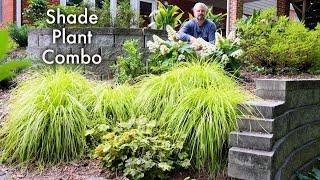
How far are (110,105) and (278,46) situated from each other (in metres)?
2.58

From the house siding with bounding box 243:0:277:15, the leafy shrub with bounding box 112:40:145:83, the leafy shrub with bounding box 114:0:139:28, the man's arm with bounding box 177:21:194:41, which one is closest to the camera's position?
the leafy shrub with bounding box 112:40:145:83

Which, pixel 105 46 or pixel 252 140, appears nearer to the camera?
pixel 252 140

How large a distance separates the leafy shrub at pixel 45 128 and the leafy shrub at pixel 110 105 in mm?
99

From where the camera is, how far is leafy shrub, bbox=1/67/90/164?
3168 millimetres

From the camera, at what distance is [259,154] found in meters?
2.97

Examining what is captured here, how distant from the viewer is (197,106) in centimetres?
322

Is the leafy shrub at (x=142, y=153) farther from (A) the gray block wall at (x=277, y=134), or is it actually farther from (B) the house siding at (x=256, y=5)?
(B) the house siding at (x=256, y=5)

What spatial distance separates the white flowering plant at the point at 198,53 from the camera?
4.55 metres

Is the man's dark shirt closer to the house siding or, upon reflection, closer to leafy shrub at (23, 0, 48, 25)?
leafy shrub at (23, 0, 48, 25)

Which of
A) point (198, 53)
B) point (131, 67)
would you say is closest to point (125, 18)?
point (131, 67)

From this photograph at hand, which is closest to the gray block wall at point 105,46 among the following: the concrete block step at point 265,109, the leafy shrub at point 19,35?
the leafy shrub at point 19,35

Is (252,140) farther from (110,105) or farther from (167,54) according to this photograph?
(167,54)

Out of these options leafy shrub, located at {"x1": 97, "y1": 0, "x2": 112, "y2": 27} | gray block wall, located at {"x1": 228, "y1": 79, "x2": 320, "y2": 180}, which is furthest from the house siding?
gray block wall, located at {"x1": 228, "y1": 79, "x2": 320, "y2": 180}

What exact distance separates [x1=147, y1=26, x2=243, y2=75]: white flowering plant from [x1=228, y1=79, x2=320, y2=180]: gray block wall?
90 cm
